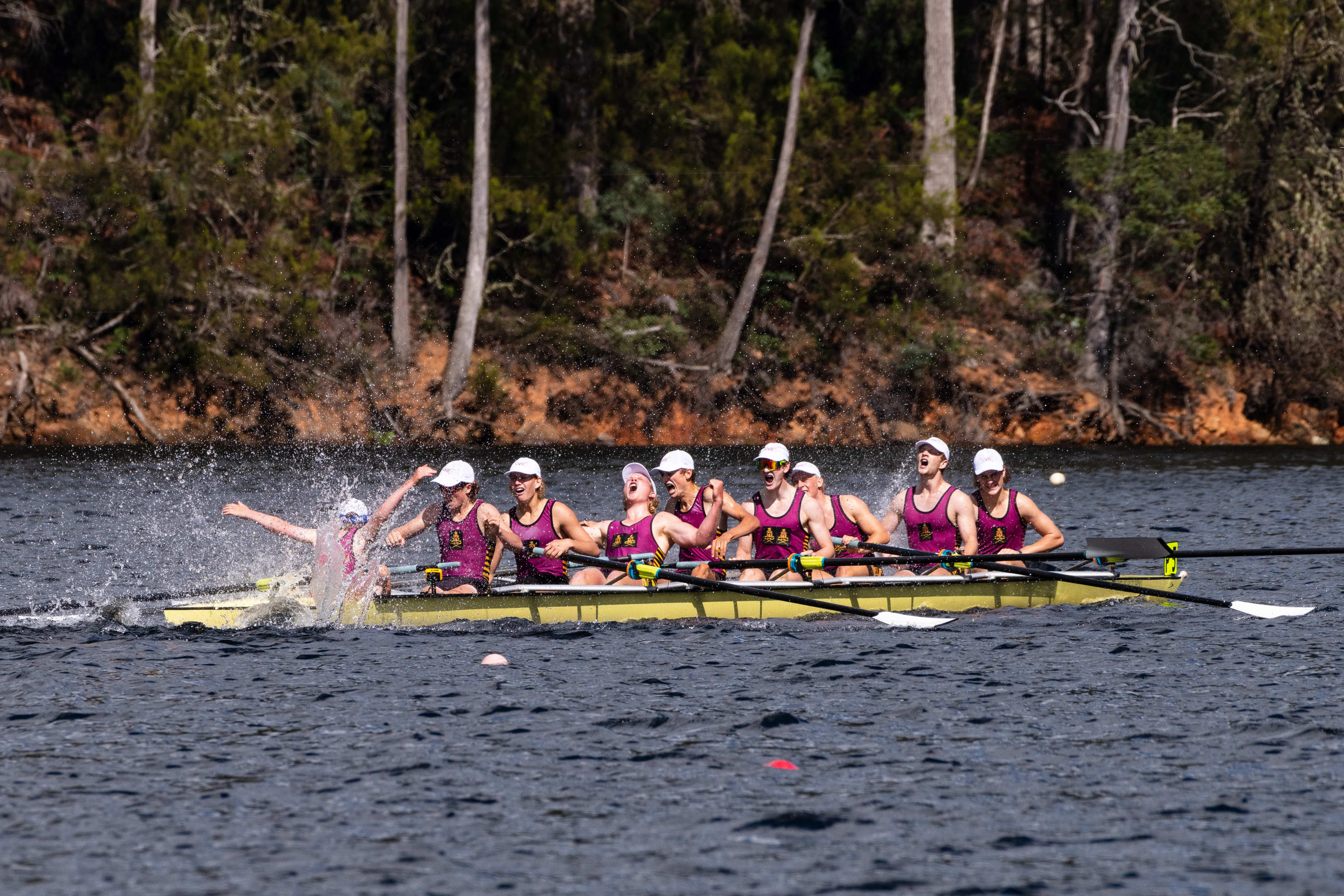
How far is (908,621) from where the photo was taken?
43.0 ft

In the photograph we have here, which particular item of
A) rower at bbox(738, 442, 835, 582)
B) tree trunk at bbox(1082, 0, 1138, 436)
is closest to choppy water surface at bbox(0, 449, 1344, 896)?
rower at bbox(738, 442, 835, 582)

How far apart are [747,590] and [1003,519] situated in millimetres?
2828

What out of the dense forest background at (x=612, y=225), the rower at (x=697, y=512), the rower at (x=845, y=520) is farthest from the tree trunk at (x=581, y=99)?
the rower at (x=697, y=512)

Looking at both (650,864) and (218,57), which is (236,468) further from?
(650,864)

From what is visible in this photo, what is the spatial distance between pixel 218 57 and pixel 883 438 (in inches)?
653

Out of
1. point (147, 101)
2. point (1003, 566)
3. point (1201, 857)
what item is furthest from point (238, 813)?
point (147, 101)

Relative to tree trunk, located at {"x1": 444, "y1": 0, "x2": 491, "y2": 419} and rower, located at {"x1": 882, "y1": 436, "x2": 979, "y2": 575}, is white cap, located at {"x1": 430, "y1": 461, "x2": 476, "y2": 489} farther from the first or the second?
tree trunk, located at {"x1": 444, "y1": 0, "x2": 491, "y2": 419}

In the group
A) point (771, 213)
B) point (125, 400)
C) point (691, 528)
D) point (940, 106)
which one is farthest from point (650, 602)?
point (940, 106)

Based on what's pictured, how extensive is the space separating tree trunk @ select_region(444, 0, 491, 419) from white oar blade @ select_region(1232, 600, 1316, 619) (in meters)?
21.4

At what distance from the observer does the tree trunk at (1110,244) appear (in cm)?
3488

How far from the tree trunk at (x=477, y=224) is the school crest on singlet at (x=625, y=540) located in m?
19.3

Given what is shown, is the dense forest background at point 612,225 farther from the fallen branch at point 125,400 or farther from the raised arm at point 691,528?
the raised arm at point 691,528

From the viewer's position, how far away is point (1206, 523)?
2214 cm

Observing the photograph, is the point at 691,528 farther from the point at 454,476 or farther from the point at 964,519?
the point at 964,519
